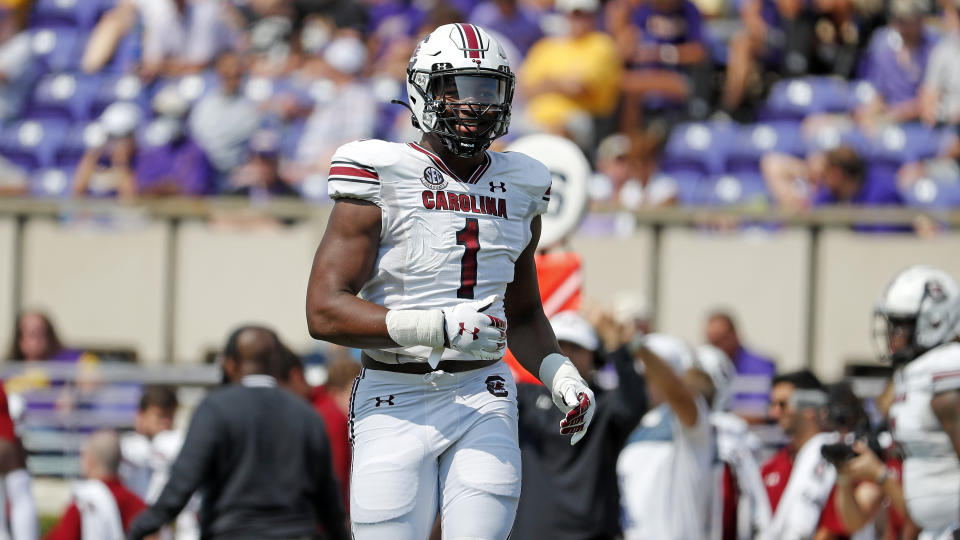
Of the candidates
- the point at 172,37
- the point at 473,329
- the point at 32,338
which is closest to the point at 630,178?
the point at 32,338

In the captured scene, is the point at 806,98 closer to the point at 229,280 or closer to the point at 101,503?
the point at 229,280

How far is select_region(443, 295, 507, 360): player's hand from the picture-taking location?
4.22m

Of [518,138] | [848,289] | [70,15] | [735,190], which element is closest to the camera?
[518,138]

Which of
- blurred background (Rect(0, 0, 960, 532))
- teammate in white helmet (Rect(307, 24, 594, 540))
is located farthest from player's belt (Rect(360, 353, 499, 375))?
blurred background (Rect(0, 0, 960, 532))

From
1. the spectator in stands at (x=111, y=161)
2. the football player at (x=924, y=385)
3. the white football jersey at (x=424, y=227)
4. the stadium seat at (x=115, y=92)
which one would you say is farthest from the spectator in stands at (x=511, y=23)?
the white football jersey at (x=424, y=227)

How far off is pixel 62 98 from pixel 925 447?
34.6ft

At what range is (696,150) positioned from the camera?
41.6ft

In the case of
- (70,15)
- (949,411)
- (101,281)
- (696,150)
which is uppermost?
(70,15)

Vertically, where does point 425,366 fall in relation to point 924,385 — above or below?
above

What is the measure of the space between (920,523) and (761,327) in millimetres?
4519

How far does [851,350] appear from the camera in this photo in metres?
10.8

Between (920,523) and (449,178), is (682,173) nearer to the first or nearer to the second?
(920,523)

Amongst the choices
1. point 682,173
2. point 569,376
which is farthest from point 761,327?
point 569,376

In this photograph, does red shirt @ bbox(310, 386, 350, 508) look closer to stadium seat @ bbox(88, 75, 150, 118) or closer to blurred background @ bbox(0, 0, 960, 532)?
blurred background @ bbox(0, 0, 960, 532)
